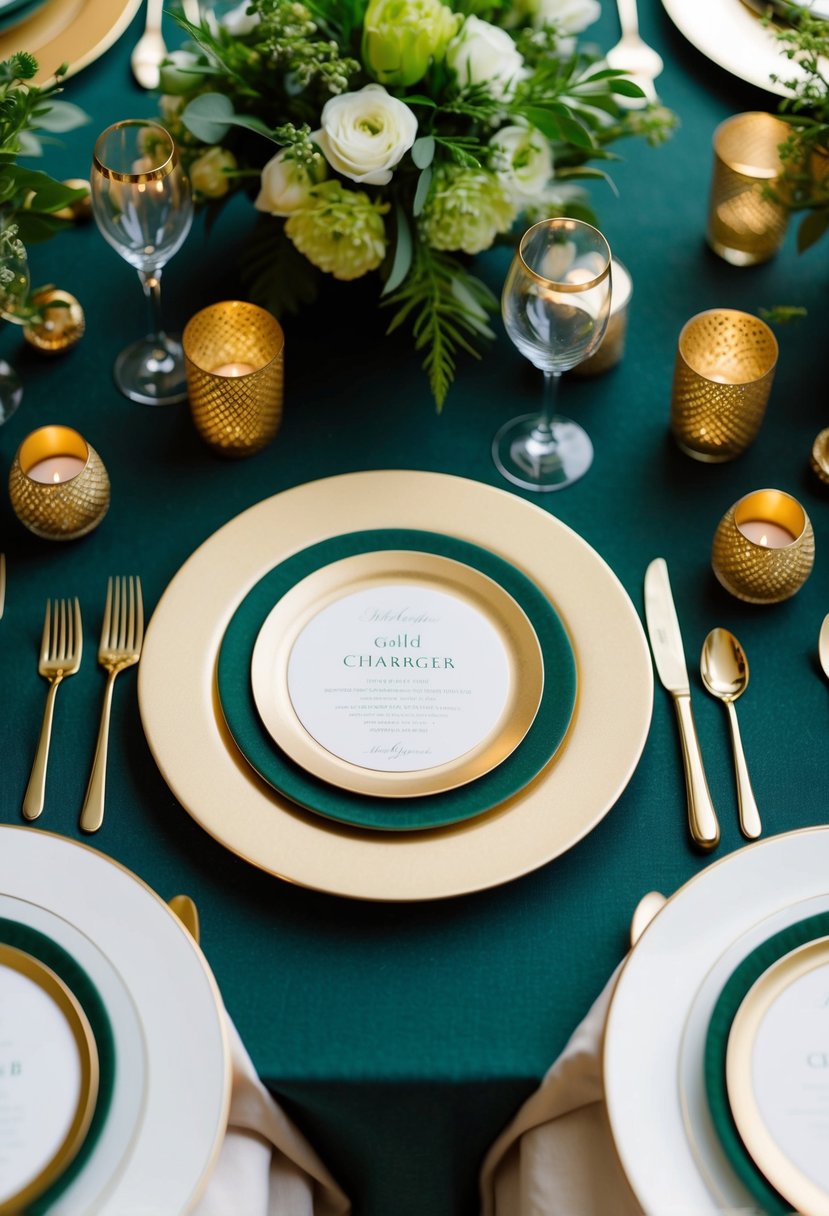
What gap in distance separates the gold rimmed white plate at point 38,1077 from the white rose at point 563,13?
1.00m

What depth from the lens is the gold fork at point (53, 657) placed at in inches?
36.2

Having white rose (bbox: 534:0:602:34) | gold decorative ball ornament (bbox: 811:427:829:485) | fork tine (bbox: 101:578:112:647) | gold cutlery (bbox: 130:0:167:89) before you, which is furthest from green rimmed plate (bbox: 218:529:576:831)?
gold cutlery (bbox: 130:0:167:89)

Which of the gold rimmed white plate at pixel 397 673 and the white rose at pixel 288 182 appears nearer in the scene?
the gold rimmed white plate at pixel 397 673

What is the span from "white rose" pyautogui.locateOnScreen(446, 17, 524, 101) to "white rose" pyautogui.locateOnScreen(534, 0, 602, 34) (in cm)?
10

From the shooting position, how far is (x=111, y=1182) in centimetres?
71

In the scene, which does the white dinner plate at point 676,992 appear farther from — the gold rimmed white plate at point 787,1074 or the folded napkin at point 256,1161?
the folded napkin at point 256,1161

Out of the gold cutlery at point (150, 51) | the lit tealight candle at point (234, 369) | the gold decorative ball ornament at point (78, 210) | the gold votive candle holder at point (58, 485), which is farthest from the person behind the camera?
the gold cutlery at point (150, 51)

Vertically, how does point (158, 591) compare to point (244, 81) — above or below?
below

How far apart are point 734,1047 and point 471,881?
0.68 ft

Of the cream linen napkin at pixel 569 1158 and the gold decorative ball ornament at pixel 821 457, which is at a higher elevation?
the gold decorative ball ornament at pixel 821 457

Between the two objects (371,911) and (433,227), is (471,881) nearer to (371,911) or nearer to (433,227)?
(371,911)

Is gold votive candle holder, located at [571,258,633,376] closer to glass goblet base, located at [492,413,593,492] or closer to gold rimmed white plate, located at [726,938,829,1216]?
glass goblet base, located at [492,413,593,492]

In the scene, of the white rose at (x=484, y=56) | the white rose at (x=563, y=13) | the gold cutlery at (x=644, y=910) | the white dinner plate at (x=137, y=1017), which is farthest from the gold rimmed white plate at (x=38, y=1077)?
the white rose at (x=563, y=13)

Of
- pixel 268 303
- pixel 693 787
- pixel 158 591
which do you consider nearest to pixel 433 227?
pixel 268 303
